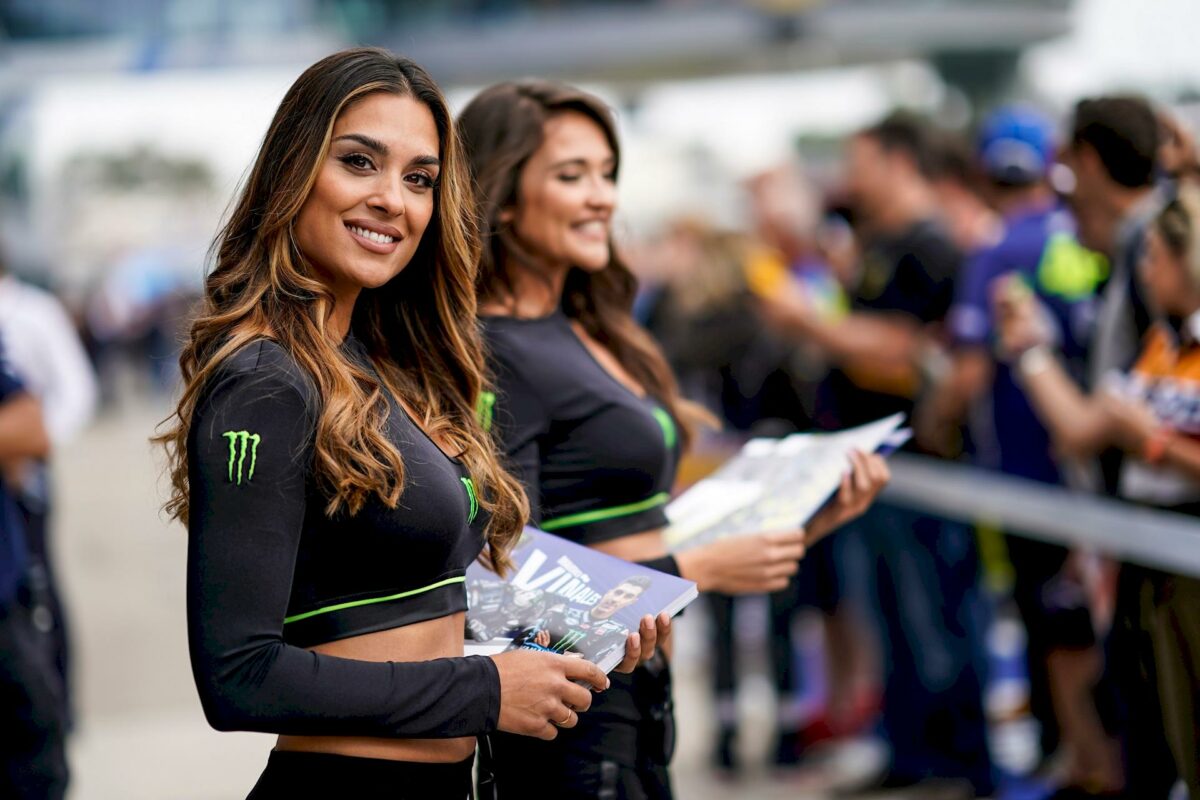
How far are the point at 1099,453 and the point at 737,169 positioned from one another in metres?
13.6

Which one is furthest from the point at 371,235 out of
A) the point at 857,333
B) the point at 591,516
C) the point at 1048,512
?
the point at 857,333

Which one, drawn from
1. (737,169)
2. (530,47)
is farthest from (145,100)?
(737,169)

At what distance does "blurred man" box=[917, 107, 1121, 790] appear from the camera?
4.93 meters

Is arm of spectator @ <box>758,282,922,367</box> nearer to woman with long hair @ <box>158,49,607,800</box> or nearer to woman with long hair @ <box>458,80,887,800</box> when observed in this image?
woman with long hair @ <box>458,80,887,800</box>

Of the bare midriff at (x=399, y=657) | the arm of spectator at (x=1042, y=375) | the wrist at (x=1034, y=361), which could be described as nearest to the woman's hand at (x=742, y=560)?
the bare midriff at (x=399, y=657)

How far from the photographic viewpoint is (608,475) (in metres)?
2.92

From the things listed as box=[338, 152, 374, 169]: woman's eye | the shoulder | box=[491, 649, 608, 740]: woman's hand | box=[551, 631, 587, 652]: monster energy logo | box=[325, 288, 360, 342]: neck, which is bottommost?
box=[491, 649, 608, 740]: woman's hand

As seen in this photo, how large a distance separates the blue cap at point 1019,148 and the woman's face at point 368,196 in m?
3.61

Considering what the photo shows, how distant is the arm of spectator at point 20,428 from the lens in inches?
153

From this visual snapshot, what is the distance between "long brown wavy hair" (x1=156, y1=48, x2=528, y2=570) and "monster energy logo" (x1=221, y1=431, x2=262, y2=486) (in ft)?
0.29

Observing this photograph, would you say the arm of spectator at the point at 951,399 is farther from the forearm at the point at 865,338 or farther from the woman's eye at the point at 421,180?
the woman's eye at the point at 421,180

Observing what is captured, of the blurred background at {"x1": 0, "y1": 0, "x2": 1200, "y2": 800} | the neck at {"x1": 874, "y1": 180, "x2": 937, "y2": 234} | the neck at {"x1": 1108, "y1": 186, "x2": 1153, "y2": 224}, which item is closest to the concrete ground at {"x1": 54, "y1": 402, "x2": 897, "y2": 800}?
the blurred background at {"x1": 0, "y1": 0, "x2": 1200, "y2": 800}

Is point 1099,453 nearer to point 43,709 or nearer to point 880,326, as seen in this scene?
point 880,326

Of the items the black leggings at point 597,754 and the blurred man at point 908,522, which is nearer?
the black leggings at point 597,754
